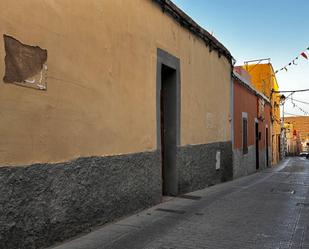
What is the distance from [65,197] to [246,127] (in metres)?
14.3

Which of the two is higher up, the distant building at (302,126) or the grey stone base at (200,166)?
the distant building at (302,126)

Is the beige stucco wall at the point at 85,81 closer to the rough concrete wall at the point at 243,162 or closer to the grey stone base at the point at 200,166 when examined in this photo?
the grey stone base at the point at 200,166

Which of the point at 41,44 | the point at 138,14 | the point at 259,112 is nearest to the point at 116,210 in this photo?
the point at 41,44

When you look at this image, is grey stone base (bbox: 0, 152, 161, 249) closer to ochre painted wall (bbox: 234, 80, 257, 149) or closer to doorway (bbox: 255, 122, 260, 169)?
ochre painted wall (bbox: 234, 80, 257, 149)

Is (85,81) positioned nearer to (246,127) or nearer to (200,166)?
(200,166)

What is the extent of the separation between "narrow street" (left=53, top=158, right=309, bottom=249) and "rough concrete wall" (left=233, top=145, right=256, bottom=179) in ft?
20.2

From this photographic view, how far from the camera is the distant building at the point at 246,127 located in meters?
16.2

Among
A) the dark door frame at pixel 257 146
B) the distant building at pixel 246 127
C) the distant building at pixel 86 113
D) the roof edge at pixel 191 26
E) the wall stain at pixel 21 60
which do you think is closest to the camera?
the wall stain at pixel 21 60

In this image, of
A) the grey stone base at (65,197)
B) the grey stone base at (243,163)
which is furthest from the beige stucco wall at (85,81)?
the grey stone base at (243,163)

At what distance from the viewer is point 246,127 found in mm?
18734

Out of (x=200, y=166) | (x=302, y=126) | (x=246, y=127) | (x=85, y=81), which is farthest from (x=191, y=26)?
(x=302, y=126)

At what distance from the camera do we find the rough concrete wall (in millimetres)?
15742

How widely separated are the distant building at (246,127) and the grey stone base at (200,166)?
2.33 metres

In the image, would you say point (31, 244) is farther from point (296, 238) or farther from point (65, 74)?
point (296, 238)
